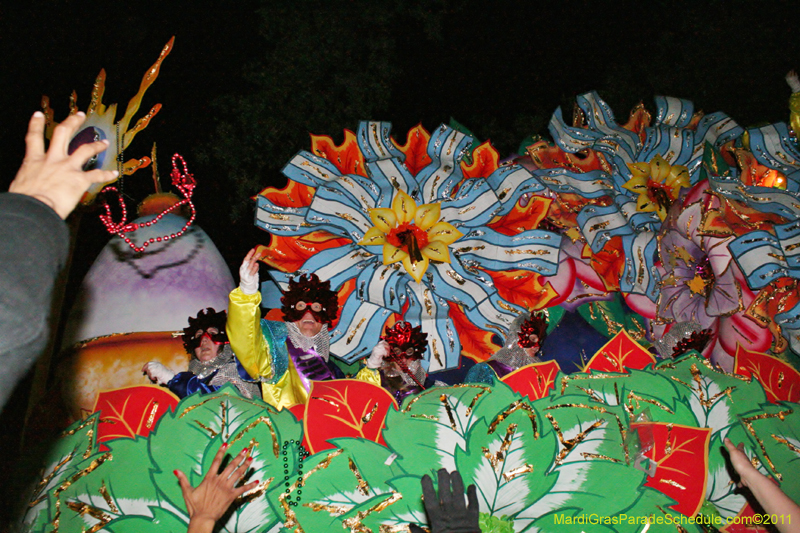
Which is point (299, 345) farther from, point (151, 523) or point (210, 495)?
point (210, 495)

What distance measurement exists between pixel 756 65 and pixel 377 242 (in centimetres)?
347

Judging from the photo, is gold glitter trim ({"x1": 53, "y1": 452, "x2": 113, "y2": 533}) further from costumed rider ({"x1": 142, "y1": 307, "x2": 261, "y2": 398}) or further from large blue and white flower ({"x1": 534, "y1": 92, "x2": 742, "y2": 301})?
large blue and white flower ({"x1": 534, "y1": 92, "x2": 742, "y2": 301})

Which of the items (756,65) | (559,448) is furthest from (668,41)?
(559,448)

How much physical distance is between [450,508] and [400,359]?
1.41 m

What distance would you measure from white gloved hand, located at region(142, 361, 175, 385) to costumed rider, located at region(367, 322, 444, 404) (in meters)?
0.82

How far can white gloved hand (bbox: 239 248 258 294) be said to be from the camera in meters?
2.02

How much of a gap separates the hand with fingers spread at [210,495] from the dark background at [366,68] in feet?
5.93

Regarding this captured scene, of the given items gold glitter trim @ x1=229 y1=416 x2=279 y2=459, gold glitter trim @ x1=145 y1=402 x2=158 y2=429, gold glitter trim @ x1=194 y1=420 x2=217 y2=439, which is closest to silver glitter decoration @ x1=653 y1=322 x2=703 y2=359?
gold glitter trim @ x1=229 y1=416 x2=279 y2=459

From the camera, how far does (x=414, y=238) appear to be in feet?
9.39

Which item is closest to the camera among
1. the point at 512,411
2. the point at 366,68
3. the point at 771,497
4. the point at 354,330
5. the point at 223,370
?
the point at 771,497

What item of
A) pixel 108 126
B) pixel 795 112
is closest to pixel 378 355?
pixel 108 126

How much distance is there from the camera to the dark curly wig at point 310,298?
2516 millimetres

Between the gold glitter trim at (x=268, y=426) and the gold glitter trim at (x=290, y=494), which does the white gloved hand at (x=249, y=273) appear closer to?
the gold glitter trim at (x=268, y=426)

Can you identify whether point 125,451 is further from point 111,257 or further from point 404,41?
point 404,41
